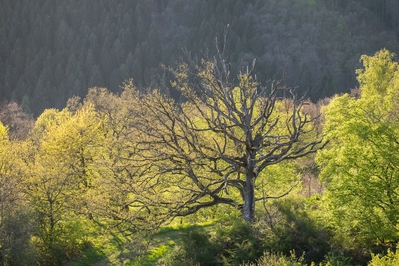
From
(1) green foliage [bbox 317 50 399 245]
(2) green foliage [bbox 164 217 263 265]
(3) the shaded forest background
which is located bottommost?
(2) green foliage [bbox 164 217 263 265]

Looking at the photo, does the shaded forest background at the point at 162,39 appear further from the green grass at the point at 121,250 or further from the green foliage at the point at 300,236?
the green foliage at the point at 300,236

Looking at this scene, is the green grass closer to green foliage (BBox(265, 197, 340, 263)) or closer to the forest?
the forest

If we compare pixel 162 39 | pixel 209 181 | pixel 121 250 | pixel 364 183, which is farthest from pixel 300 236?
pixel 162 39

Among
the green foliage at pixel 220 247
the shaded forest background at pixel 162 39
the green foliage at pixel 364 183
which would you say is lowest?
the green foliage at pixel 220 247

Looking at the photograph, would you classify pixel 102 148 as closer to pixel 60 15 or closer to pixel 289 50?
pixel 289 50

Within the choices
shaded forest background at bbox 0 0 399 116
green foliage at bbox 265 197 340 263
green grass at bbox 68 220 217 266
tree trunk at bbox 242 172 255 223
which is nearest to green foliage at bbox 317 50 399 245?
green foliage at bbox 265 197 340 263

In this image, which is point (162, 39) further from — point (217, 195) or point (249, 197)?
point (249, 197)

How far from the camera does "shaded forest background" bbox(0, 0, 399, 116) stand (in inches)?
5197

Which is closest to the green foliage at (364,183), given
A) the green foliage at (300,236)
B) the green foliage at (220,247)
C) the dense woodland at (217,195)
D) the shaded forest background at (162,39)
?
the dense woodland at (217,195)

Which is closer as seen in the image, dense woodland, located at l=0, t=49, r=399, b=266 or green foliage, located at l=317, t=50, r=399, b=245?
green foliage, located at l=317, t=50, r=399, b=245

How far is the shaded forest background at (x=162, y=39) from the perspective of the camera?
433 feet

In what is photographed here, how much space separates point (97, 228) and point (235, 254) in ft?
36.1

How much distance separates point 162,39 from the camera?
15738 centimetres

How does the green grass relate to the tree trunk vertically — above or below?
below
